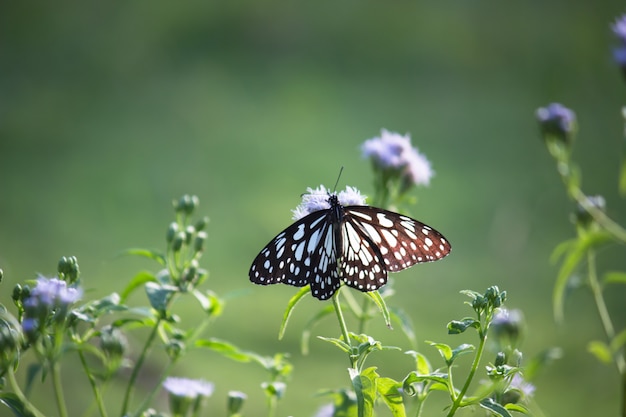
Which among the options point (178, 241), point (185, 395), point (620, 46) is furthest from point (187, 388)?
point (620, 46)

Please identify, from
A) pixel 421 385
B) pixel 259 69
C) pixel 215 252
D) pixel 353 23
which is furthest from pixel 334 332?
pixel 353 23

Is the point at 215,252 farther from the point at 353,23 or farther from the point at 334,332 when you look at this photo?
the point at 353,23

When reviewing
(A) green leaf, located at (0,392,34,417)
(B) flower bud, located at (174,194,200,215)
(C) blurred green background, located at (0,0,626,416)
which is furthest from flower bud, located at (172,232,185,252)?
Result: (C) blurred green background, located at (0,0,626,416)

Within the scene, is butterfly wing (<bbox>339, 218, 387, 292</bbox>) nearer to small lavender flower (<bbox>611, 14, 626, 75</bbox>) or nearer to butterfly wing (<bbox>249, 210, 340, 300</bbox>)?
butterfly wing (<bbox>249, 210, 340, 300</bbox>)

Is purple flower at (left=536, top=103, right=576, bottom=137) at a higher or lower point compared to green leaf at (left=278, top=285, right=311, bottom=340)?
higher

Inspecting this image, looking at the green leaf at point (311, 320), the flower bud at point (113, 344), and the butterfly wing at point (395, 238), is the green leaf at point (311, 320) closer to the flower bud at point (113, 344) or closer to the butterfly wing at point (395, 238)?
the butterfly wing at point (395, 238)

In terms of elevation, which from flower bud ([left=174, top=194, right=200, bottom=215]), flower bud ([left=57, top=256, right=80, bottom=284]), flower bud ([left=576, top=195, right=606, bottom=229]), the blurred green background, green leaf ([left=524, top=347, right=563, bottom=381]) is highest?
the blurred green background
